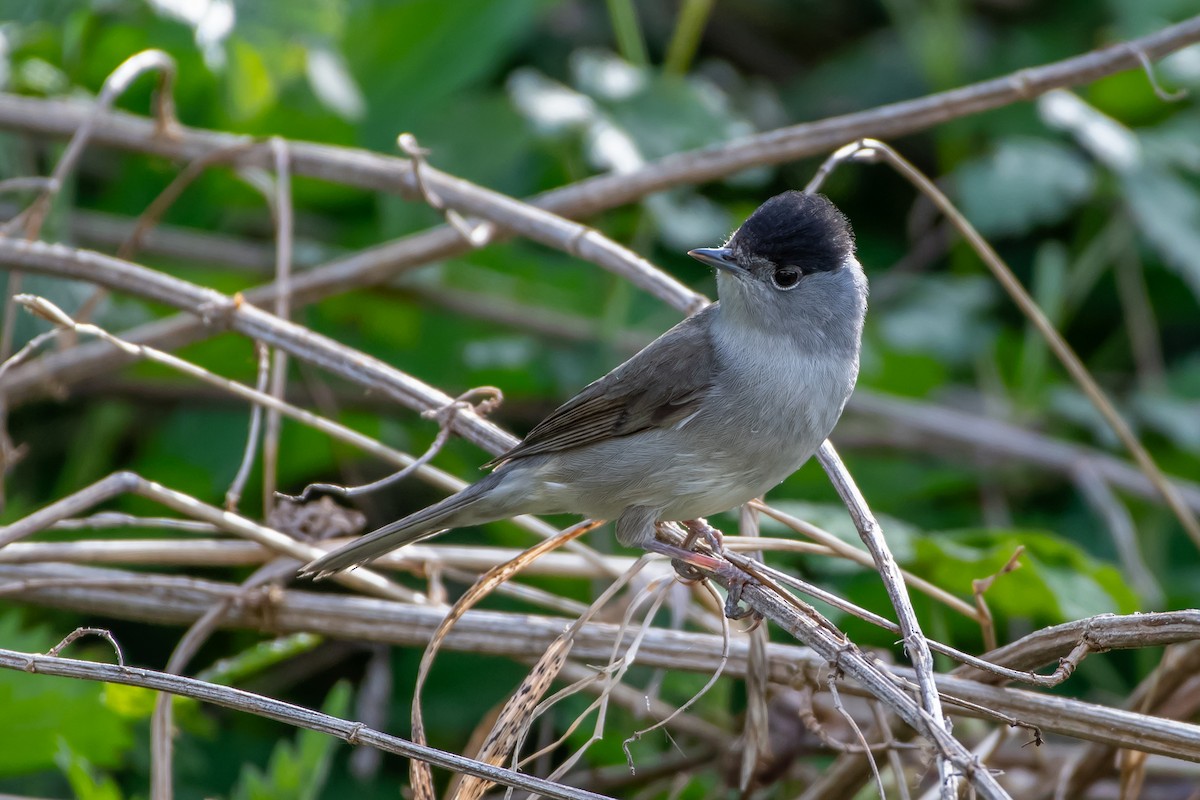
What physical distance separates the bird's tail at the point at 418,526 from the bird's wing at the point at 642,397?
0.14 meters

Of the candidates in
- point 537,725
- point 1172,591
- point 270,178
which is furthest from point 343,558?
point 1172,591

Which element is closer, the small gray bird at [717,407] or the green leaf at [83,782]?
the green leaf at [83,782]

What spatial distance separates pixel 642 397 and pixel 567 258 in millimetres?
1948

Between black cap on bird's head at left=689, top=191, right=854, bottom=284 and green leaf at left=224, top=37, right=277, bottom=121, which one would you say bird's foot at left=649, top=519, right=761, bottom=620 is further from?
green leaf at left=224, top=37, right=277, bottom=121

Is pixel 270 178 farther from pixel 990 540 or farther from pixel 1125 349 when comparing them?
pixel 1125 349

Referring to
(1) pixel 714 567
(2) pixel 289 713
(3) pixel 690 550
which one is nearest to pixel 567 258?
(3) pixel 690 550

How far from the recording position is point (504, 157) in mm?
4320

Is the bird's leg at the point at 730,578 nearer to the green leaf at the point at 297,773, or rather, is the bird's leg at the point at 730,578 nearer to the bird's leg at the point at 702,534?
the bird's leg at the point at 702,534

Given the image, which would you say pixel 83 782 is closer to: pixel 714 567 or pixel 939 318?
pixel 714 567

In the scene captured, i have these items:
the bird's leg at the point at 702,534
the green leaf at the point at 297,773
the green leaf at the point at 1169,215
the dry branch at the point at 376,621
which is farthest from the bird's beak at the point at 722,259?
the green leaf at the point at 1169,215

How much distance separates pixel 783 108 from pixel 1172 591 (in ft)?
8.33

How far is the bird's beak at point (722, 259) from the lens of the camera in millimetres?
2830

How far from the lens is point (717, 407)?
276cm

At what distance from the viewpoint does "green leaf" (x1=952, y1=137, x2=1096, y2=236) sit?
3.93m
